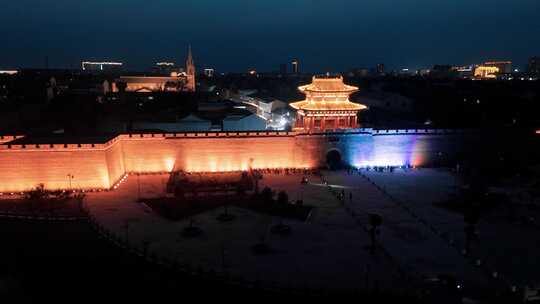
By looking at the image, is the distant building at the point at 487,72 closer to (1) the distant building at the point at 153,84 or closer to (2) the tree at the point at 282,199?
(1) the distant building at the point at 153,84

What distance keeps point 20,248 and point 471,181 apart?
74.9 feet

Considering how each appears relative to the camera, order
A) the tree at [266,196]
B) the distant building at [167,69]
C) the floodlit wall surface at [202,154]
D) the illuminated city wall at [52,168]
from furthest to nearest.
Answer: the distant building at [167,69] → the floodlit wall surface at [202,154] → the illuminated city wall at [52,168] → the tree at [266,196]

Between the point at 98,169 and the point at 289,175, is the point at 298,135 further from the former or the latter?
the point at 98,169

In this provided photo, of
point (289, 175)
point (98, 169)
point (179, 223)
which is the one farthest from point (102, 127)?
point (179, 223)

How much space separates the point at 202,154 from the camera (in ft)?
93.6

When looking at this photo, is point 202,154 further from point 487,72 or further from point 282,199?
point 487,72

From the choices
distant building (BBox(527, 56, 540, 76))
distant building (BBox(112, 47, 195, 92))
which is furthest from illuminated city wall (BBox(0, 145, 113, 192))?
distant building (BBox(527, 56, 540, 76))

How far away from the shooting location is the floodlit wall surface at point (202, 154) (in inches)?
947

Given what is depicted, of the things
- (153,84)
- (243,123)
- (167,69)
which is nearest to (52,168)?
(243,123)

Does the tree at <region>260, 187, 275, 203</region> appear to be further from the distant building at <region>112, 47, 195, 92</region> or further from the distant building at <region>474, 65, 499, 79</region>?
the distant building at <region>474, 65, 499, 79</region>

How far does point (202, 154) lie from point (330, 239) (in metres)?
12.4

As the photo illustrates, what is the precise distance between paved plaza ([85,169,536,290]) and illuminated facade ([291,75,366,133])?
645 centimetres

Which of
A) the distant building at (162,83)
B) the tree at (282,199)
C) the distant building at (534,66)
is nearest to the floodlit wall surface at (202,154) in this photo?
the tree at (282,199)

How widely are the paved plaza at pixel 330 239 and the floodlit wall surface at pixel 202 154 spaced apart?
203cm
